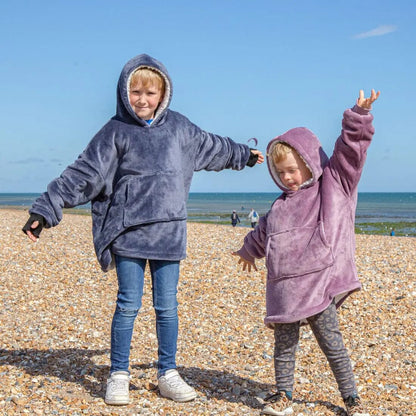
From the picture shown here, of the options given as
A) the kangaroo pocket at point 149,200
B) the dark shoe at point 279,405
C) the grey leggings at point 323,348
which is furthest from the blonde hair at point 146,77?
the dark shoe at point 279,405

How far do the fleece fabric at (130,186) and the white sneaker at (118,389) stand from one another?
2.63 ft

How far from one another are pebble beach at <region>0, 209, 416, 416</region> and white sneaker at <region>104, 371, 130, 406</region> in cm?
5

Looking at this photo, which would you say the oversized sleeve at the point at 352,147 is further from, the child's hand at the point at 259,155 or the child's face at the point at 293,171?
the child's hand at the point at 259,155

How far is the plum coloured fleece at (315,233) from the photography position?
12.4 ft

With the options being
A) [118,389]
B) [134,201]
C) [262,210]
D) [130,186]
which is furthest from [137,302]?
[262,210]

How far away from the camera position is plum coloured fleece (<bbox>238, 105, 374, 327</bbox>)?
3.79 m

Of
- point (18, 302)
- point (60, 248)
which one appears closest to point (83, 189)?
point (18, 302)

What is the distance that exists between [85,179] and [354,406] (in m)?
2.43

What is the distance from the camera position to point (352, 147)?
145 inches

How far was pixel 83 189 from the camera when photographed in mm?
4160

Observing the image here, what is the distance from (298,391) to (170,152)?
2.17 m

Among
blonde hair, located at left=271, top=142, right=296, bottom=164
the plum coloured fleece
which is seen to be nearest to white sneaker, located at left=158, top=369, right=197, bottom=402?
the plum coloured fleece

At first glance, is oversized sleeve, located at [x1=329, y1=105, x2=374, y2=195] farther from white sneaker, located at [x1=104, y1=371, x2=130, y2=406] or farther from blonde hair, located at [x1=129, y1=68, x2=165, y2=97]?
white sneaker, located at [x1=104, y1=371, x2=130, y2=406]

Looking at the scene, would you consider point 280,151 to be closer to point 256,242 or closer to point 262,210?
point 256,242
